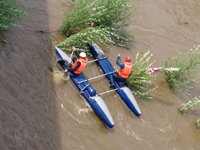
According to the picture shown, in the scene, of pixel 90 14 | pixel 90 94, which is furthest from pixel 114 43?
pixel 90 94

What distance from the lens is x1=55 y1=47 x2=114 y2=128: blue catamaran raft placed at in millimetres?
5051

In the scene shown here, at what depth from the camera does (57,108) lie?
490 cm

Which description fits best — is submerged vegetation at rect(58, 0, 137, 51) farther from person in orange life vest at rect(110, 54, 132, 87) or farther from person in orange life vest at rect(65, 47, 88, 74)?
person in orange life vest at rect(110, 54, 132, 87)

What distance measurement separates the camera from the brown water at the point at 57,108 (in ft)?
14.1

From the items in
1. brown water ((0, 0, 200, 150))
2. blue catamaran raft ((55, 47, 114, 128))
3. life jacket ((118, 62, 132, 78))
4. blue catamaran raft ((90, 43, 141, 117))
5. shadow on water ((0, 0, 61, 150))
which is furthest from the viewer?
life jacket ((118, 62, 132, 78))

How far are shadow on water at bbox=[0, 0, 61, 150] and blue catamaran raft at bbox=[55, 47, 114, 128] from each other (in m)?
0.55

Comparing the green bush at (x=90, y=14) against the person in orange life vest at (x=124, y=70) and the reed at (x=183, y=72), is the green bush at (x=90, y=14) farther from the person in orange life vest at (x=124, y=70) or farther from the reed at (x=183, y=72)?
the reed at (x=183, y=72)

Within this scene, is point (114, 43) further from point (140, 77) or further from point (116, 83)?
point (140, 77)

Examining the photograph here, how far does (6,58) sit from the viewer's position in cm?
518

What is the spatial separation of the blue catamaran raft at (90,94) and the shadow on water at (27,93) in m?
0.55

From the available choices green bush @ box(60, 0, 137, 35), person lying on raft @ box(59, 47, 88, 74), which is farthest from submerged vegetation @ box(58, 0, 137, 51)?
person lying on raft @ box(59, 47, 88, 74)

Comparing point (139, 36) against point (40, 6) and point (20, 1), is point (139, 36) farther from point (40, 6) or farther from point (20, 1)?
point (20, 1)

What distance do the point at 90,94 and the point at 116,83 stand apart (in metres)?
1.16

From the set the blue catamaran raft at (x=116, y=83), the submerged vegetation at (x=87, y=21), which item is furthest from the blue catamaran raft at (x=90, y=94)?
the blue catamaran raft at (x=116, y=83)
